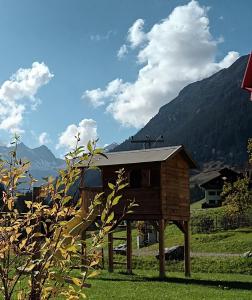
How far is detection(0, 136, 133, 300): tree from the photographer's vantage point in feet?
11.9

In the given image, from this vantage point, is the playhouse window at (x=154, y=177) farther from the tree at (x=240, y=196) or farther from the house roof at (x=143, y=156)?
the tree at (x=240, y=196)

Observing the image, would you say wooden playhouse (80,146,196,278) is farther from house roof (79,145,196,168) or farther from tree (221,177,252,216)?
tree (221,177,252,216)

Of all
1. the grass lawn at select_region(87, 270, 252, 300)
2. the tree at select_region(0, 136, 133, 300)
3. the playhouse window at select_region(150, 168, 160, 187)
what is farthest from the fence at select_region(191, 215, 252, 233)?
the tree at select_region(0, 136, 133, 300)

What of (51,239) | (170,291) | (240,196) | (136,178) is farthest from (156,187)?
(240,196)

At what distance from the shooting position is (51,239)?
3732mm

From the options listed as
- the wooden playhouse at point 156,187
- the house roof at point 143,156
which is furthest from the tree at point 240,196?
the house roof at point 143,156

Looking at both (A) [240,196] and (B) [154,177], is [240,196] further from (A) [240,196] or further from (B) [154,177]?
(B) [154,177]

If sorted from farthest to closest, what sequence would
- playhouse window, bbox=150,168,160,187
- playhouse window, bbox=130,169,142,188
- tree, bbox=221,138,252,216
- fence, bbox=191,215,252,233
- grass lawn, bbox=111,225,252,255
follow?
fence, bbox=191,215,252,233, tree, bbox=221,138,252,216, grass lawn, bbox=111,225,252,255, playhouse window, bbox=150,168,160,187, playhouse window, bbox=130,169,142,188

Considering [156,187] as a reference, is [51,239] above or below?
below

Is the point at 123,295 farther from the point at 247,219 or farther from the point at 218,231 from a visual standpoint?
the point at 247,219

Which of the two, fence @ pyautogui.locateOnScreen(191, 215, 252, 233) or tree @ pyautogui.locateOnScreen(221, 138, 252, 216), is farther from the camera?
fence @ pyautogui.locateOnScreen(191, 215, 252, 233)

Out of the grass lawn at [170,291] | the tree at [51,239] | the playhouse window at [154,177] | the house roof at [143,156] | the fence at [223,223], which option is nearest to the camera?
the tree at [51,239]

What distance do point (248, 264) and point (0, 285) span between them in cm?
3021

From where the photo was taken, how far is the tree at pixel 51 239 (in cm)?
362
